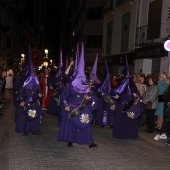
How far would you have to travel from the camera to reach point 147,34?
19.2 m

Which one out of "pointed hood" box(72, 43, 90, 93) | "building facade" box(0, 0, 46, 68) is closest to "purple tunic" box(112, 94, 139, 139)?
"pointed hood" box(72, 43, 90, 93)

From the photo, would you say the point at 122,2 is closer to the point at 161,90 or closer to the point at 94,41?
the point at 161,90

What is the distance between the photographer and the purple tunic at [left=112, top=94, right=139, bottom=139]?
984 cm

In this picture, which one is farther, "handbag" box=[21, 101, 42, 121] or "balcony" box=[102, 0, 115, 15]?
"balcony" box=[102, 0, 115, 15]

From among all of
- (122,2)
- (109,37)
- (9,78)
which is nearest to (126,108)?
(122,2)

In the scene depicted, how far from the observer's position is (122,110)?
988cm

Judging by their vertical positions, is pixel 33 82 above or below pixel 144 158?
above

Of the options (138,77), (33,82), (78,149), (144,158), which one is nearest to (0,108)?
(33,82)

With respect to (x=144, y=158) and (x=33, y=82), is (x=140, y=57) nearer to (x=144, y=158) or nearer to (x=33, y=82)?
(x=33, y=82)

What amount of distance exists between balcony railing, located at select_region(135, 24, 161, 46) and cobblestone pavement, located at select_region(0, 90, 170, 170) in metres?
8.71

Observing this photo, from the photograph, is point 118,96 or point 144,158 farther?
point 118,96

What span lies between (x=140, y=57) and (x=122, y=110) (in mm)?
10587

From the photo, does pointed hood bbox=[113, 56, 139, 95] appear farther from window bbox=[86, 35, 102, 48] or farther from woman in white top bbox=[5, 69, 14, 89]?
window bbox=[86, 35, 102, 48]

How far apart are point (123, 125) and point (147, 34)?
33.6 ft
